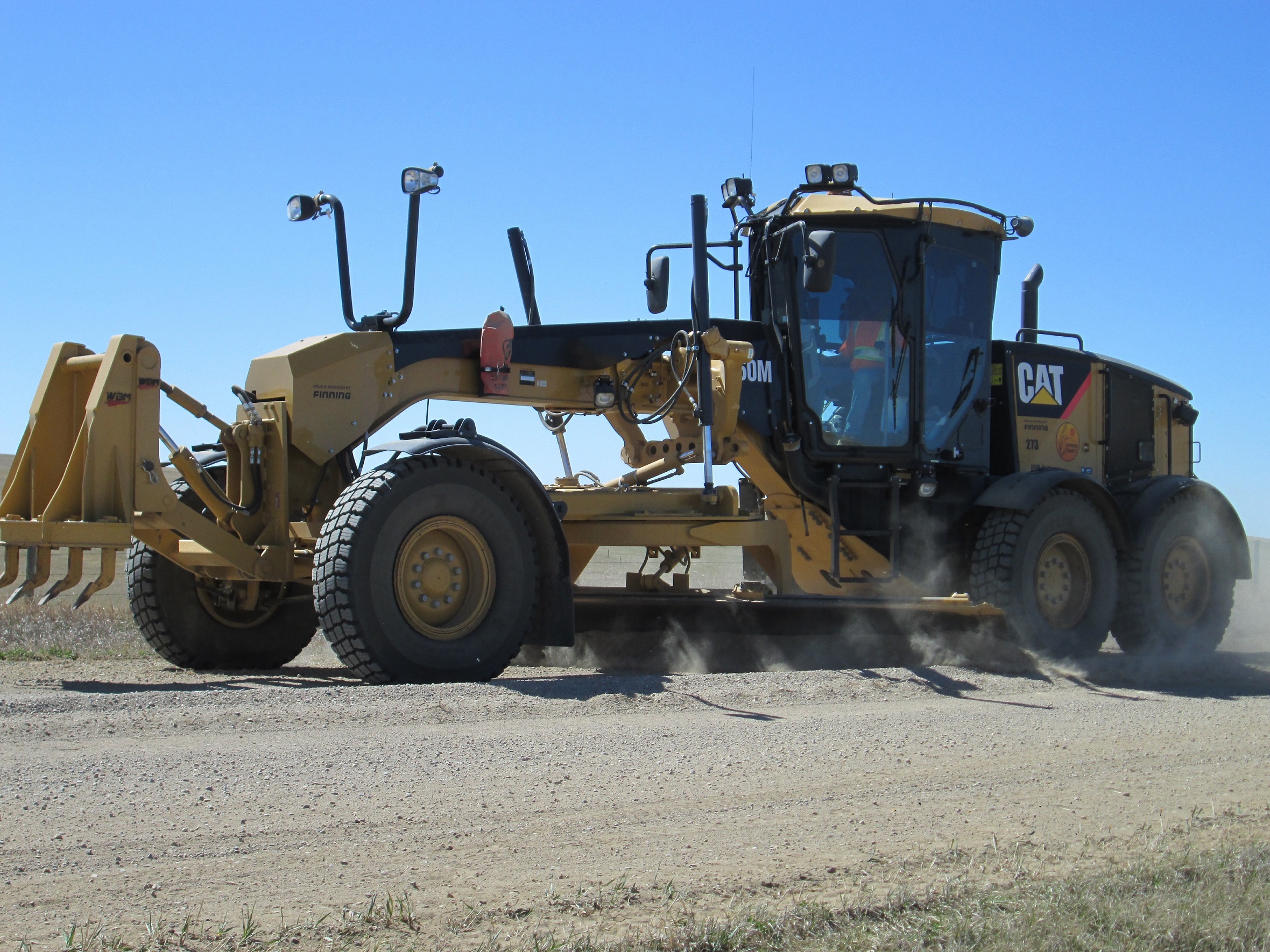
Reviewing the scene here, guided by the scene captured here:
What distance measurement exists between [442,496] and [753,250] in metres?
3.81

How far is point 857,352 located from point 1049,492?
1692 millimetres

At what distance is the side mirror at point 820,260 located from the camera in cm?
818

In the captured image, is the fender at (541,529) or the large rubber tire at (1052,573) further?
the large rubber tire at (1052,573)

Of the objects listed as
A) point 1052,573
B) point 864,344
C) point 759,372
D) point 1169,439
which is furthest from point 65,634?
point 1169,439

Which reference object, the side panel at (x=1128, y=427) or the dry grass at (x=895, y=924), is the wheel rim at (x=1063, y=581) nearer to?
the side panel at (x=1128, y=427)

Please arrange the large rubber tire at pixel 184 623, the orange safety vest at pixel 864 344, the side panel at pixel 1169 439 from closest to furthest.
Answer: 1. the large rubber tire at pixel 184 623
2. the orange safety vest at pixel 864 344
3. the side panel at pixel 1169 439

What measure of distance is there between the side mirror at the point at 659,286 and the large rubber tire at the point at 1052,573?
3027 millimetres

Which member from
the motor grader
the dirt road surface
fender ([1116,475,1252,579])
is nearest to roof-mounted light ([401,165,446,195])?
the motor grader

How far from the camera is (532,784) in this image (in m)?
4.29

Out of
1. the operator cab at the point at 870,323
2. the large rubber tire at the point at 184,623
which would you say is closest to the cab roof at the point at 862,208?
the operator cab at the point at 870,323

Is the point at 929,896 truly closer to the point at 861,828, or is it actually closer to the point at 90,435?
the point at 861,828

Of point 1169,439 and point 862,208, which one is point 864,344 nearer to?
point 862,208

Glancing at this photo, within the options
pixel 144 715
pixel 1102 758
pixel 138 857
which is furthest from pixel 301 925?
pixel 1102 758

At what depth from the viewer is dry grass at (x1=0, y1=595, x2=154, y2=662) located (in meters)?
8.52
